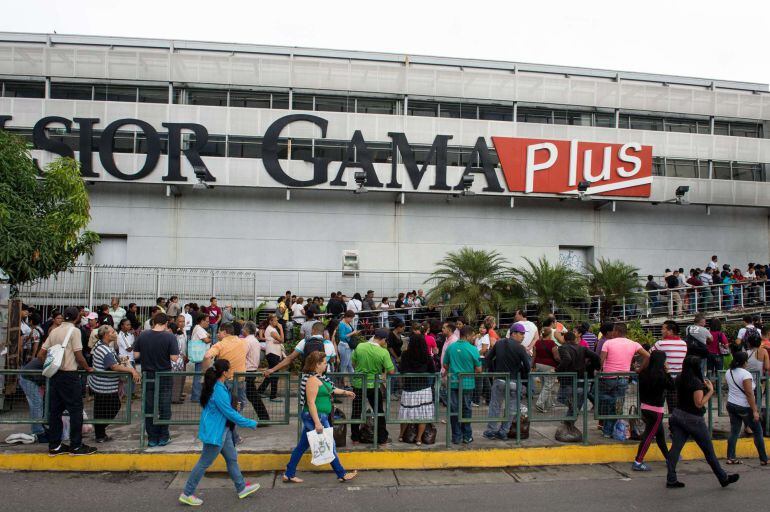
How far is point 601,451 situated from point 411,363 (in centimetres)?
304

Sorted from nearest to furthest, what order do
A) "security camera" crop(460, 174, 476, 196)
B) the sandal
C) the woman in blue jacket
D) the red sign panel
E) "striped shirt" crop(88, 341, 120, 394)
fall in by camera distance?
the woman in blue jacket
the sandal
"striped shirt" crop(88, 341, 120, 394)
"security camera" crop(460, 174, 476, 196)
the red sign panel

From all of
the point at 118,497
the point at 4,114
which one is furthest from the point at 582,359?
the point at 4,114

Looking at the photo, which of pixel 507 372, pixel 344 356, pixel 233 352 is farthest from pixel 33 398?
pixel 507 372

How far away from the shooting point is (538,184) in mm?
22016

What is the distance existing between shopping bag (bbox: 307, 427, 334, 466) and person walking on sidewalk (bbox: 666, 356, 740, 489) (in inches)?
164

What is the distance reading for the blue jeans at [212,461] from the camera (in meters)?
6.65

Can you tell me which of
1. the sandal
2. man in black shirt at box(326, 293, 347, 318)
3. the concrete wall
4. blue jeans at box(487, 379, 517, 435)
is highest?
the concrete wall

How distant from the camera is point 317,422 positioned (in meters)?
7.09

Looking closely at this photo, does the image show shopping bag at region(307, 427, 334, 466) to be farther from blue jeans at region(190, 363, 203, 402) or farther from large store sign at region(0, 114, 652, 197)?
large store sign at region(0, 114, 652, 197)

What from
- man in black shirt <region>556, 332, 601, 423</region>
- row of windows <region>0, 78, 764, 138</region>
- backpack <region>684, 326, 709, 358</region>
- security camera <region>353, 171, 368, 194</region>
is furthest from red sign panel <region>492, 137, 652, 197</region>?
man in black shirt <region>556, 332, 601, 423</region>

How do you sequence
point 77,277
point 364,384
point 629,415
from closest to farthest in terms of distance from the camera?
point 364,384
point 629,415
point 77,277

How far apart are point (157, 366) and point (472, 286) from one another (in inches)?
437

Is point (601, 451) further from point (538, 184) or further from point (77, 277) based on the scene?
point (77, 277)

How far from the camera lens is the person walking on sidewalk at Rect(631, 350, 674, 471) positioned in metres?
7.81
